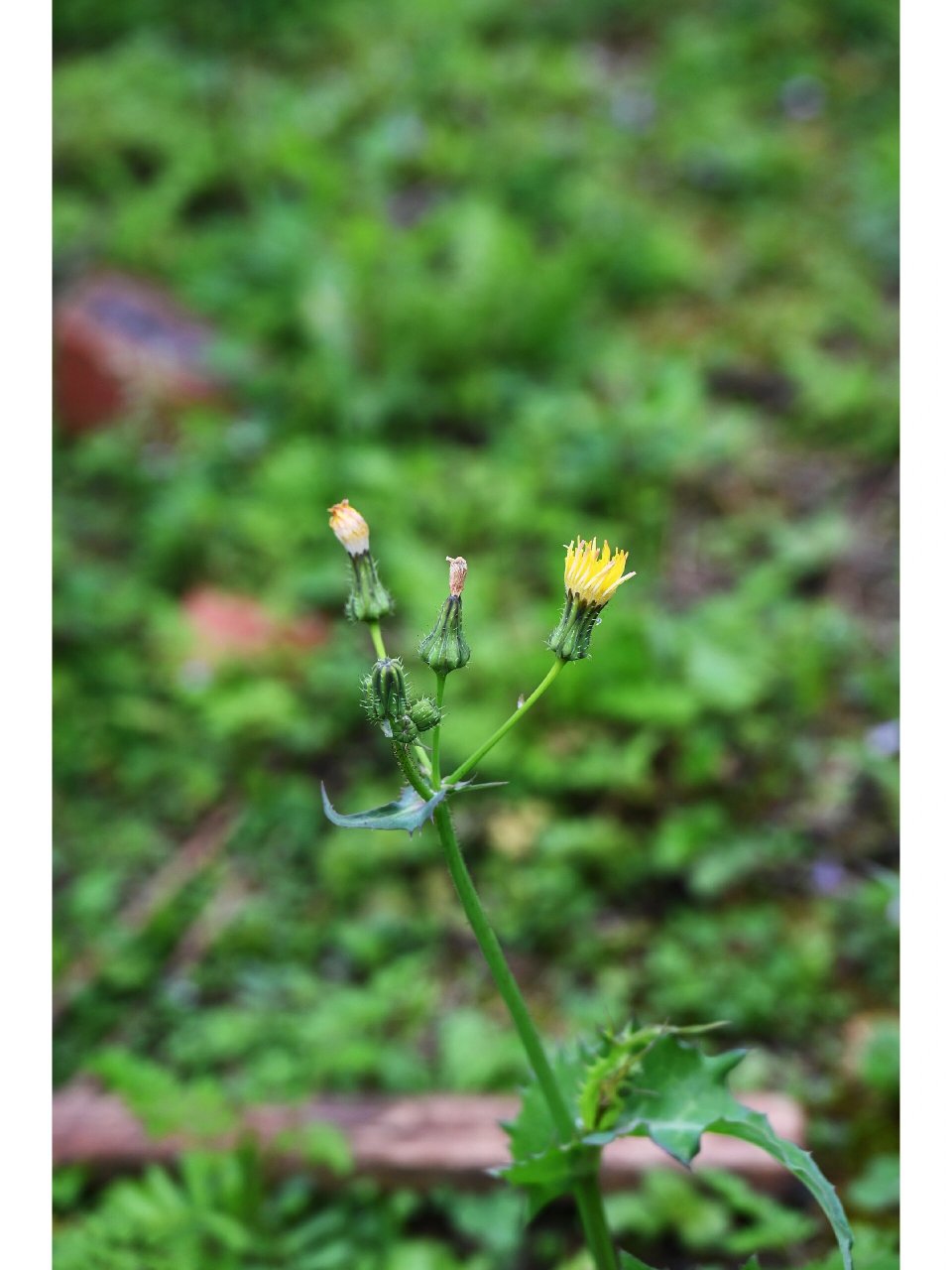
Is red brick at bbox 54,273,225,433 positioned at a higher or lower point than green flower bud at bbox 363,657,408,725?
higher

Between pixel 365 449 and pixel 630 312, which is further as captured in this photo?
pixel 630 312

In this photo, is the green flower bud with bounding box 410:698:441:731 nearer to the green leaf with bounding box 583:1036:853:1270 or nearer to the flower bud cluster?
the flower bud cluster

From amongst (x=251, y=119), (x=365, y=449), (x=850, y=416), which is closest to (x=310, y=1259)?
(x=365, y=449)

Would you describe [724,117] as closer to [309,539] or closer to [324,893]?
[309,539]

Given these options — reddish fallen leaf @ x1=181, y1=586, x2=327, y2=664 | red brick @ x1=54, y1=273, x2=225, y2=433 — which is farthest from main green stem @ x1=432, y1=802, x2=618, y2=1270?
red brick @ x1=54, y1=273, x2=225, y2=433

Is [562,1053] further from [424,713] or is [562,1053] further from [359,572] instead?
[359,572]

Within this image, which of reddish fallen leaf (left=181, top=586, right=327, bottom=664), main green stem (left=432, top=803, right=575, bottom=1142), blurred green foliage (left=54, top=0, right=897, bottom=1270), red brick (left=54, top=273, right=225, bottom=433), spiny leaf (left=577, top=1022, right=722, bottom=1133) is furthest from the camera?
red brick (left=54, top=273, right=225, bottom=433)
